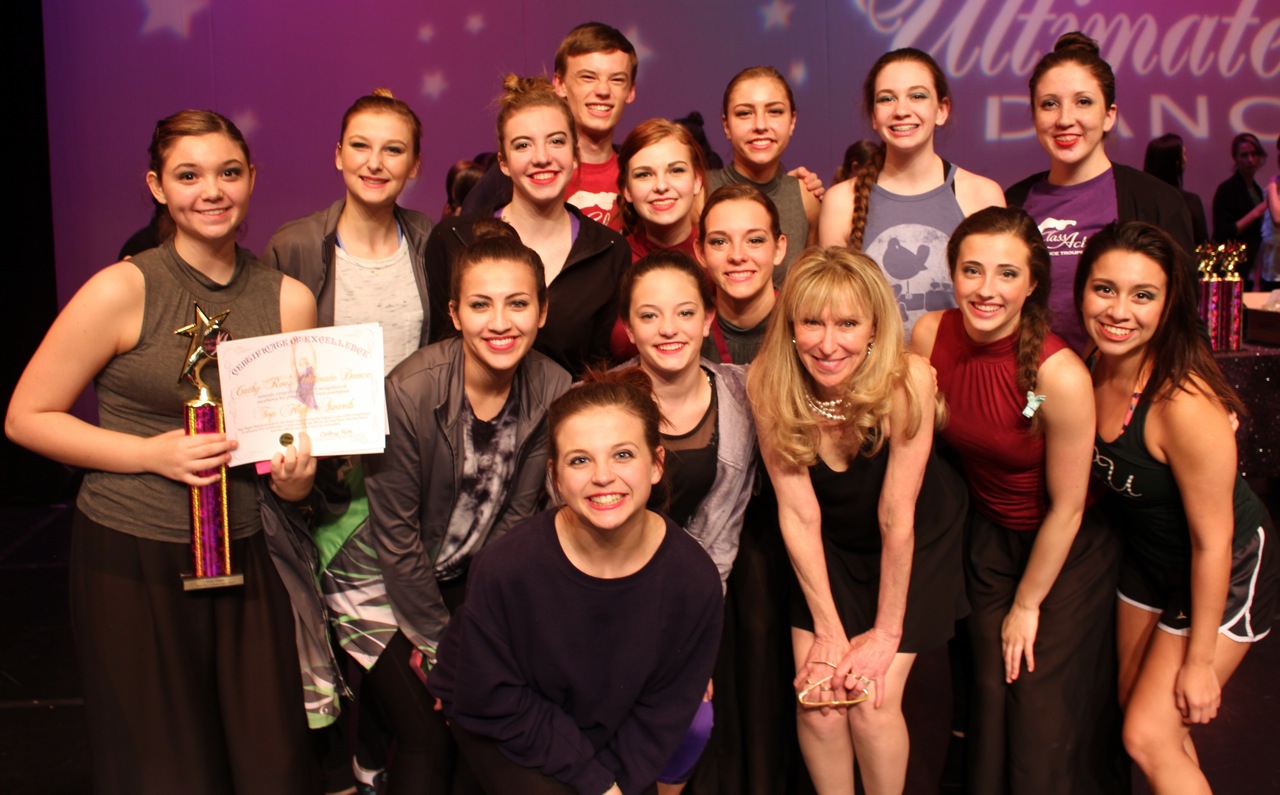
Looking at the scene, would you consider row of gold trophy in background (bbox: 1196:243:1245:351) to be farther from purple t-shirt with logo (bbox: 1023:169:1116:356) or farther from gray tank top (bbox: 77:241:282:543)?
gray tank top (bbox: 77:241:282:543)

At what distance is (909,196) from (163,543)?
224 centimetres

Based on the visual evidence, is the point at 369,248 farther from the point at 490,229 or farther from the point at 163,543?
the point at 163,543

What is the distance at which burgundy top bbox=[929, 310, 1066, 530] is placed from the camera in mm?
2639

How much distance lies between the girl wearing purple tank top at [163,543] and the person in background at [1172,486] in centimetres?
187

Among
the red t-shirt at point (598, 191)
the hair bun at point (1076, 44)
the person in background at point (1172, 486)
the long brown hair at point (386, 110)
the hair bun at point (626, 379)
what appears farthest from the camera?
the red t-shirt at point (598, 191)

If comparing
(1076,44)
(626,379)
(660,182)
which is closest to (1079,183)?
(1076,44)

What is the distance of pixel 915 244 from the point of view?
320cm

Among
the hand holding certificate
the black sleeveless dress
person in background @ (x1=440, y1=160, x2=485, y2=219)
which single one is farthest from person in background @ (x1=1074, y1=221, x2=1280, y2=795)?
person in background @ (x1=440, y1=160, x2=485, y2=219)

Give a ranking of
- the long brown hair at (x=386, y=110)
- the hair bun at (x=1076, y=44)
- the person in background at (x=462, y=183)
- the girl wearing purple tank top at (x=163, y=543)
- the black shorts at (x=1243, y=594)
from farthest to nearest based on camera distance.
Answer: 1. the person in background at (x=462, y=183)
2. the hair bun at (x=1076, y=44)
3. the long brown hair at (x=386, y=110)
4. the black shorts at (x=1243, y=594)
5. the girl wearing purple tank top at (x=163, y=543)

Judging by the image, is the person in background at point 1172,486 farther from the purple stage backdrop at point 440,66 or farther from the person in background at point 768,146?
the purple stage backdrop at point 440,66

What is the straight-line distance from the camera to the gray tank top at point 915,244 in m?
3.18

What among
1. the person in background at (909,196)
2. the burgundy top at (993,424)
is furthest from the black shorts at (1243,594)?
the person in background at (909,196)

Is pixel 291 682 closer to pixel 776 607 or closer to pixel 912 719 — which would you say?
pixel 776 607

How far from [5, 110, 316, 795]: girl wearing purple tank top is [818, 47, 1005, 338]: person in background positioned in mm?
1741
